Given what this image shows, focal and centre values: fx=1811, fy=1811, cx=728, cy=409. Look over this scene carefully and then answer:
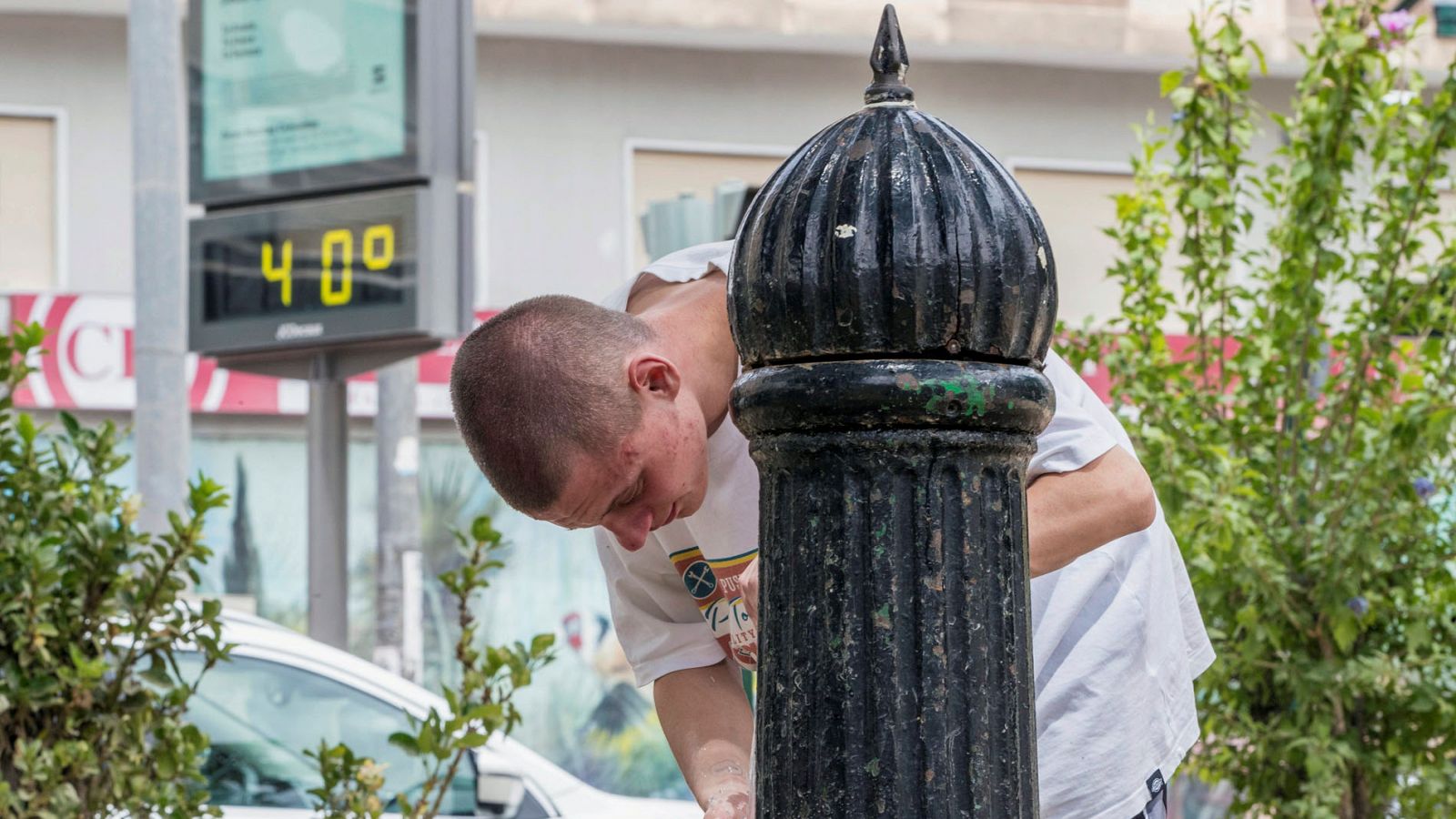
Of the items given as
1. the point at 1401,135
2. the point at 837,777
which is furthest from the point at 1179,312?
the point at 837,777

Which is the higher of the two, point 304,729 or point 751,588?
point 751,588

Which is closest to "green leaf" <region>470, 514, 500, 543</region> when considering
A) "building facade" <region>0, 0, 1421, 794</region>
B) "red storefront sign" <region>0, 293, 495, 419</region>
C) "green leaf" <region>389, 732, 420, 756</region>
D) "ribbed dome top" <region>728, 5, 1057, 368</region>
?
"green leaf" <region>389, 732, 420, 756</region>

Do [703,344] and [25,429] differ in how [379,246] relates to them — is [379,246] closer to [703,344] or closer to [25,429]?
[25,429]

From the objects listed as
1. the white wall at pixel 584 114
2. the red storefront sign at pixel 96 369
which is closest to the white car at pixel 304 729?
the red storefront sign at pixel 96 369

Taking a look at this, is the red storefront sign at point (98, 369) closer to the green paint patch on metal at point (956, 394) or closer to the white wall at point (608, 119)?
the white wall at point (608, 119)

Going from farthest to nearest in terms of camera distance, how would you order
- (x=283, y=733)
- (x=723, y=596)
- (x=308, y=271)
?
(x=308, y=271)
(x=283, y=733)
(x=723, y=596)

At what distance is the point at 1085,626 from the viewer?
241cm

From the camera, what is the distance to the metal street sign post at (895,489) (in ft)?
5.08

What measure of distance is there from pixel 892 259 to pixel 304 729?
4.52m

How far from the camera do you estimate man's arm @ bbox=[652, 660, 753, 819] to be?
2533 mm

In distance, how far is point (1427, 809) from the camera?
502cm

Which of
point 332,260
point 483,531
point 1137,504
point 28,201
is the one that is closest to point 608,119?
point 28,201

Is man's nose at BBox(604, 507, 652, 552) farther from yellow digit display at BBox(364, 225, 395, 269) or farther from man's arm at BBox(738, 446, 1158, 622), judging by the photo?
yellow digit display at BBox(364, 225, 395, 269)

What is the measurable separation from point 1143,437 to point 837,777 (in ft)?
12.3
